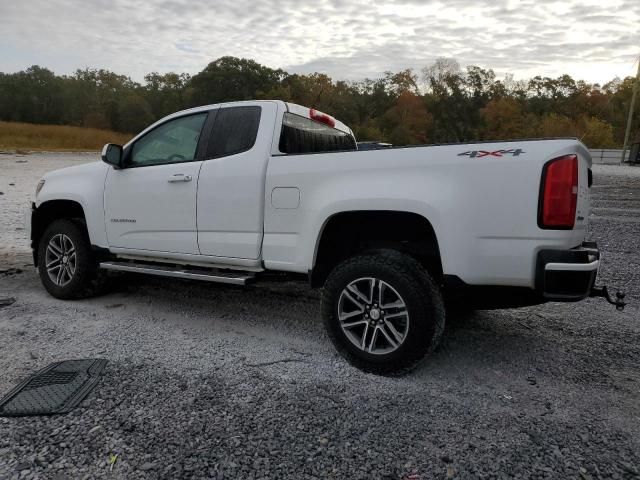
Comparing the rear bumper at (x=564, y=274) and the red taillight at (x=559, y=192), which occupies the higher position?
the red taillight at (x=559, y=192)

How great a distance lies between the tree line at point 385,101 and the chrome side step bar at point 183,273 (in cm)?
5676

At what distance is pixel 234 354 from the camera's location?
135 inches

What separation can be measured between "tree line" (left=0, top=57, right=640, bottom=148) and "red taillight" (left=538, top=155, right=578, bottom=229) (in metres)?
57.9

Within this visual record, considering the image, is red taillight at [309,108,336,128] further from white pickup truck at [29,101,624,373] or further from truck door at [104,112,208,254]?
truck door at [104,112,208,254]

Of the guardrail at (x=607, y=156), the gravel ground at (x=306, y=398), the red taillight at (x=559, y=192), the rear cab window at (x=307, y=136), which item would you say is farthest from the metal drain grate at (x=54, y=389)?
the guardrail at (x=607, y=156)

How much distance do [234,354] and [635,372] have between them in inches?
111

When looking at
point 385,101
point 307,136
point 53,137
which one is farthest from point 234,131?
point 385,101

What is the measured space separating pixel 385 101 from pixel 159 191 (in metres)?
71.8

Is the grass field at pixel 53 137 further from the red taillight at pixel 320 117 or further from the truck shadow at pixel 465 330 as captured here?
the red taillight at pixel 320 117

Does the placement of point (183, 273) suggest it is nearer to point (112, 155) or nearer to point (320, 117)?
point (112, 155)

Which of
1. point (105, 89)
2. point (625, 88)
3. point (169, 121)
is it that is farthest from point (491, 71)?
point (169, 121)

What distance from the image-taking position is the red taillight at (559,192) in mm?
2545

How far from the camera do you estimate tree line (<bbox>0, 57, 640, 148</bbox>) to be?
62281mm

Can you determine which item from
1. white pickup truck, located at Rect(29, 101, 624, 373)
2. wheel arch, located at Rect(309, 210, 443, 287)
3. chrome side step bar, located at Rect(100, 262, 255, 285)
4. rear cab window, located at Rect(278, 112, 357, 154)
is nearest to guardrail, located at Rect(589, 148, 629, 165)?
rear cab window, located at Rect(278, 112, 357, 154)
